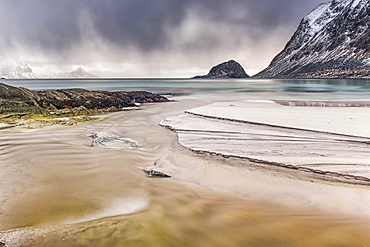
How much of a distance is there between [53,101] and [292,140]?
15.1 m

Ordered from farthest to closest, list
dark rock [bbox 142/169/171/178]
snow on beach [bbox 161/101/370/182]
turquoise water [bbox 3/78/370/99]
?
turquoise water [bbox 3/78/370/99]
snow on beach [bbox 161/101/370/182]
dark rock [bbox 142/169/171/178]

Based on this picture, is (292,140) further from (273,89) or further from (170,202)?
(273,89)

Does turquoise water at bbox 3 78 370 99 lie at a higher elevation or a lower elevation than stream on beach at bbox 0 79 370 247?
higher

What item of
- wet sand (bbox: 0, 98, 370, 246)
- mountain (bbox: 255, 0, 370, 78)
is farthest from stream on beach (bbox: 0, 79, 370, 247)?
mountain (bbox: 255, 0, 370, 78)

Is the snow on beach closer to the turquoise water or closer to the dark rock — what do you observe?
the dark rock

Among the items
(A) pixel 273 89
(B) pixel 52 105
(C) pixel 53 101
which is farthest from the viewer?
(A) pixel 273 89

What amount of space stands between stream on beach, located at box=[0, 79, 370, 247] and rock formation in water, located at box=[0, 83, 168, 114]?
773 centimetres

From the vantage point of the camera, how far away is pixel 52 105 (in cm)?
1515

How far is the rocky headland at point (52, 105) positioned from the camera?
39.2 feet

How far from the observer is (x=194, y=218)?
3711 millimetres

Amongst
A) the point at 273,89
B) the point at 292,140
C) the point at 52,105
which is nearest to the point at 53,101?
the point at 52,105

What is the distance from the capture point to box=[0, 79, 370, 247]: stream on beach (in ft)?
10.5

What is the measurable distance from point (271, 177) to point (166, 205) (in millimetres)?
2493

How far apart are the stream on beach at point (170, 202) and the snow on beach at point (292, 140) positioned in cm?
48
